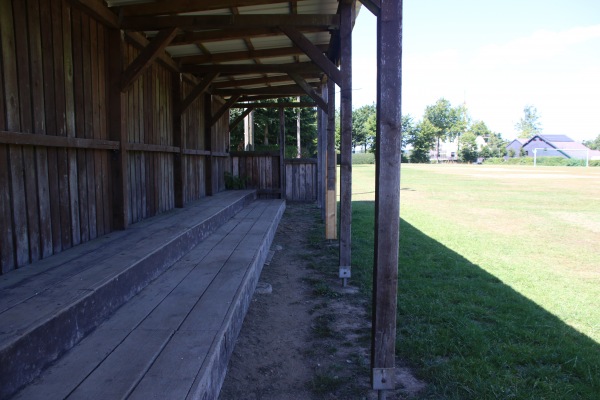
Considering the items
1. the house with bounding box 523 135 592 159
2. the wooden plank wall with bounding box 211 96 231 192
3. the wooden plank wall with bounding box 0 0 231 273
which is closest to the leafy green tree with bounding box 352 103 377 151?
the house with bounding box 523 135 592 159

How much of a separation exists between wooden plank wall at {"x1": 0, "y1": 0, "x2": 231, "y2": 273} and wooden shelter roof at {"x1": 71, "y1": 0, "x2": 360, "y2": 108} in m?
0.36

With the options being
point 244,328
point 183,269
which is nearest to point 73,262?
point 183,269

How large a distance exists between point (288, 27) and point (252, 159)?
24.9 ft

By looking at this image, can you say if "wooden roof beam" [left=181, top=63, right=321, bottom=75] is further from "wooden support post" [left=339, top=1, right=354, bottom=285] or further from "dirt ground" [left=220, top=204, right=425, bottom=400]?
"dirt ground" [left=220, top=204, right=425, bottom=400]

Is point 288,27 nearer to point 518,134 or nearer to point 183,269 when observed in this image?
point 183,269

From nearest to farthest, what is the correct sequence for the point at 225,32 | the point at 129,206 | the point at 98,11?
the point at 98,11
the point at 129,206
the point at 225,32

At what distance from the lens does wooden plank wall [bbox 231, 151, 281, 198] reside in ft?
41.6

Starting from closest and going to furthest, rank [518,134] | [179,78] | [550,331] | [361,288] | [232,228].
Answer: [550,331] → [361,288] → [232,228] → [179,78] → [518,134]

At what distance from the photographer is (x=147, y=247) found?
3717 mm

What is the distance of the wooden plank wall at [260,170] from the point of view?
12680 mm

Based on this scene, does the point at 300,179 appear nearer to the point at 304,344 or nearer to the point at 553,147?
the point at 304,344

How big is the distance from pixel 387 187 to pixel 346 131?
3.02 meters

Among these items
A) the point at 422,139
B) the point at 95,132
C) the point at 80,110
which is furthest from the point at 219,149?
the point at 422,139

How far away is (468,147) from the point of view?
69.0 meters
